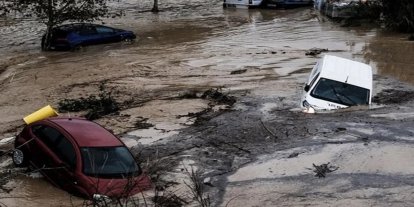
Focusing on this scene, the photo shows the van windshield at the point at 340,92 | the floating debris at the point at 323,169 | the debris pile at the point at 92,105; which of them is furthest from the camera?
the debris pile at the point at 92,105

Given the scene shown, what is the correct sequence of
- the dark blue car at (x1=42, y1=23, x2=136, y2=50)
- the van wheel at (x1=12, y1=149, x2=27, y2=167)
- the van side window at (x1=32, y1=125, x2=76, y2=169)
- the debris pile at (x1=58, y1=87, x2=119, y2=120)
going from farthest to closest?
the dark blue car at (x1=42, y1=23, x2=136, y2=50), the debris pile at (x1=58, y1=87, x2=119, y2=120), the van wheel at (x1=12, y1=149, x2=27, y2=167), the van side window at (x1=32, y1=125, x2=76, y2=169)

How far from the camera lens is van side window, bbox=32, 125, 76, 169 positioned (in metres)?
9.65

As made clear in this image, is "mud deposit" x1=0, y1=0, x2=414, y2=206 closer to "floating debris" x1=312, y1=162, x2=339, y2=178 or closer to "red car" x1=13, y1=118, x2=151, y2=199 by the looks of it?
"floating debris" x1=312, y1=162, x2=339, y2=178

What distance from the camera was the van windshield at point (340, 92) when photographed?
559 inches

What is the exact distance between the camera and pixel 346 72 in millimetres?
14656

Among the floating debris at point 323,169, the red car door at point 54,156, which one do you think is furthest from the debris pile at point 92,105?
the floating debris at point 323,169

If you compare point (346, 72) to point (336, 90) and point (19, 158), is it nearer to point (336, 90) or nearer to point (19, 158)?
point (336, 90)

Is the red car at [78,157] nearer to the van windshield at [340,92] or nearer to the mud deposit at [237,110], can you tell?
the mud deposit at [237,110]

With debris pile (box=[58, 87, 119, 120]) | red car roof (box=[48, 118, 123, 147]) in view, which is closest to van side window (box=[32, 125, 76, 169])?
red car roof (box=[48, 118, 123, 147])

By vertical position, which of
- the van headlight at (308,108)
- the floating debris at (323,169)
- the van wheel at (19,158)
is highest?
the van wheel at (19,158)

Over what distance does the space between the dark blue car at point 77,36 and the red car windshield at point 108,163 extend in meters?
17.4

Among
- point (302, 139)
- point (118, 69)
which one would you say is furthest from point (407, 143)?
point (118, 69)

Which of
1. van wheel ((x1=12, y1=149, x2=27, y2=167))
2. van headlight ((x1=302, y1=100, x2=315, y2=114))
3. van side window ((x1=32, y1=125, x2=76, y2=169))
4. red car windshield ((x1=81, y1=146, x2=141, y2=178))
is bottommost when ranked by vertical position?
van headlight ((x1=302, y1=100, x2=315, y2=114))

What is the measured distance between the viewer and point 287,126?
43.5 feet
